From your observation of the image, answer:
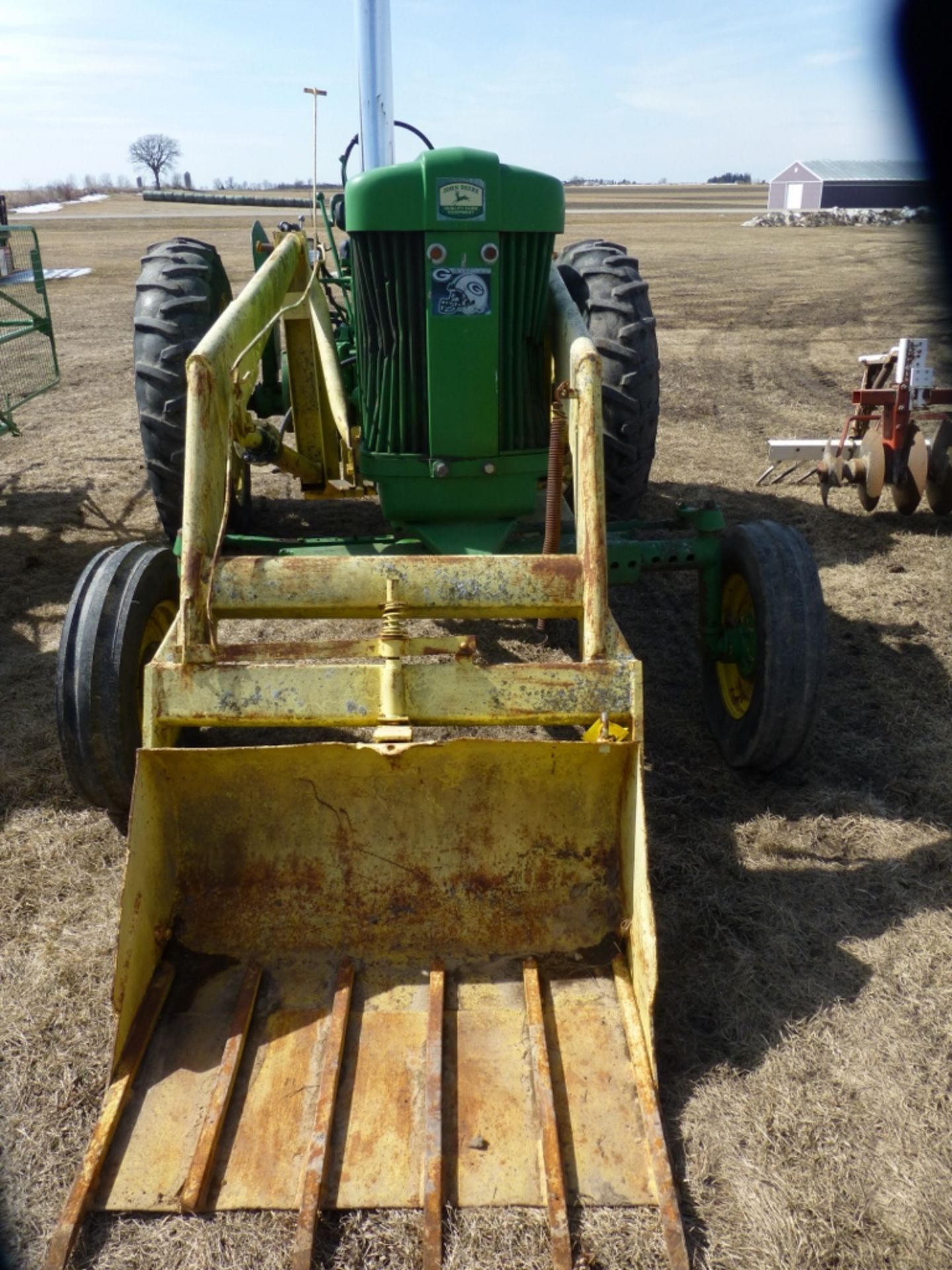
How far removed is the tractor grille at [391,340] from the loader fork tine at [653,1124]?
2.27m

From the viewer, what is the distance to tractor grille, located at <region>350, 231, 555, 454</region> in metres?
3.94

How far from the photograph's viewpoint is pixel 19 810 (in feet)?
12.3

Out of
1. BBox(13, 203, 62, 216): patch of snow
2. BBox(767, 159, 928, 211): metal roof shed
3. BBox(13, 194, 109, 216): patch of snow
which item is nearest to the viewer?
BBox(767, 159, 928, 211): metal roof shed

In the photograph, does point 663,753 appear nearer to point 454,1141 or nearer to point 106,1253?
point 454,1141

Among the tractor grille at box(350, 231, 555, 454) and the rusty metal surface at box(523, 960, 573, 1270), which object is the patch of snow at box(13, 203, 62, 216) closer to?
the tractor grille at box(350, 231, 555, 454)

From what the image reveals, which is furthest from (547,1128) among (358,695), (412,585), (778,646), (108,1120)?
(778,646)

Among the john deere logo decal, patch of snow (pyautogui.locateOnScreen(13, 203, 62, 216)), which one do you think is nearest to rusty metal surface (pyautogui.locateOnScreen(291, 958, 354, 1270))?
the john deere logo decal

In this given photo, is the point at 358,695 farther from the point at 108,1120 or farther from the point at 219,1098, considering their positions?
the point at 108,1120

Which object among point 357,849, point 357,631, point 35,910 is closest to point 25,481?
point 357,631

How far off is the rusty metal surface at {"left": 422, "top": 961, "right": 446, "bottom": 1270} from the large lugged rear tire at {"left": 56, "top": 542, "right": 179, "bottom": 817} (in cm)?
124

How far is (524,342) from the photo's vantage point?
417cm

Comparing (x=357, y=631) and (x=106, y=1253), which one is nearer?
(x=106, y=1253)

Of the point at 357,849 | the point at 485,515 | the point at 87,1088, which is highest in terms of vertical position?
the point at 485,515

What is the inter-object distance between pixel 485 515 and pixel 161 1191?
269cm
